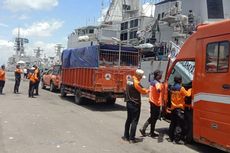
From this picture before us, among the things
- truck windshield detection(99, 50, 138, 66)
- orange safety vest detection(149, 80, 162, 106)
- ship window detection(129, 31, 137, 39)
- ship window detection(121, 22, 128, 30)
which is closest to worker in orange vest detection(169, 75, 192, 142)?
orange safety vest detection(149, 80, 162, 106)

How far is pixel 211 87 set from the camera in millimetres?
8383

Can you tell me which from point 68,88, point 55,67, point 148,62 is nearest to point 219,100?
point 68,88

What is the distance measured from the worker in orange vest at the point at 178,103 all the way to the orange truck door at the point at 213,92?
76 cm

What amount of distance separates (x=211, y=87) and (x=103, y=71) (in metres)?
8.75

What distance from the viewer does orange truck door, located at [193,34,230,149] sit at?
7.99m

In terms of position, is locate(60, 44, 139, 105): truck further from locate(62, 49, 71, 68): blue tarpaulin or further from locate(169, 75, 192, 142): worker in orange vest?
locate(169, 75, 192, 142): worker in orange vest

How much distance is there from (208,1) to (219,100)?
30.3 meters

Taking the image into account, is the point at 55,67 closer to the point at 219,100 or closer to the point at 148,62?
the point at 148,62

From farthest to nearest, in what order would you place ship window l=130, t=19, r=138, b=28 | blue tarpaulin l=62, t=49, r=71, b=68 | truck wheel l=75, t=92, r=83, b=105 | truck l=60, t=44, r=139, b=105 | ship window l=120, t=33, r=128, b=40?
ship window l=120, t=33, r=128, b=40, ship window l=130, t=19, r=138, b=28, blue tarpaulin l=62, t=49, r=71, b=68, truck wheel l=75, t=92, r=83, b=105, truck l=60, t=44, r=139, b=105

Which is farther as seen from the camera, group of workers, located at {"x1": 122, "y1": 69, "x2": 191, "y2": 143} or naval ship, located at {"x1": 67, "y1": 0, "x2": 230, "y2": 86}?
naval ship, located at {"x1": 67, "y1": 0, "x2": 230, "y2": 86}

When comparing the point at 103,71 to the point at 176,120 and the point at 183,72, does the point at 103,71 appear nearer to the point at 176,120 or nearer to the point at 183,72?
the point at 183,72

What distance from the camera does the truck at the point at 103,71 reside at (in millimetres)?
16734

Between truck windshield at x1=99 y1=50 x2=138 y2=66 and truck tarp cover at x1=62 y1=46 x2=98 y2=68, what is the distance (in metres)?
0.31

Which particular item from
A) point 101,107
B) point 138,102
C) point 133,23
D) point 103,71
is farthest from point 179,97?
point 133,23
